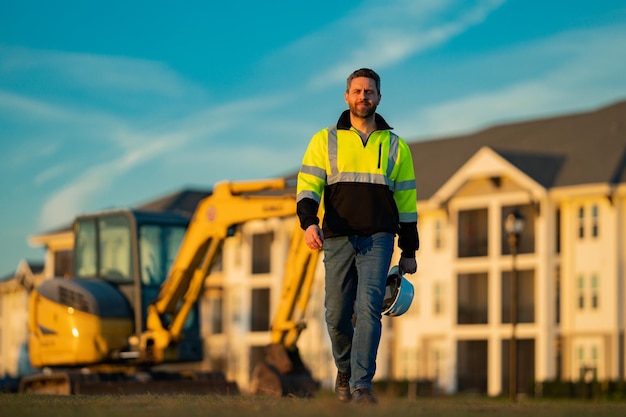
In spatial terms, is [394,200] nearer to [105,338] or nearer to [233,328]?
[105,338]

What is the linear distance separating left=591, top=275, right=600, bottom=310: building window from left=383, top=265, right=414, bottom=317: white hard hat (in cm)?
4506

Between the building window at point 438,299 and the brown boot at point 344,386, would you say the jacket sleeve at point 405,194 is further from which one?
the building window at point 438,299

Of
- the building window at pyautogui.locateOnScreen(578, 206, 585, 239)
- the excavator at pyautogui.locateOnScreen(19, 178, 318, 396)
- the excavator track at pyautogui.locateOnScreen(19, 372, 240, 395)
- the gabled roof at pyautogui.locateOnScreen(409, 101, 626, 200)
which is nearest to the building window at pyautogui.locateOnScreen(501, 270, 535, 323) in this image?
the building window at pyautogui.locateOnScreen(578, 206, 585, 239)

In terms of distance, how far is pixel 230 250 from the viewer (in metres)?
72.5

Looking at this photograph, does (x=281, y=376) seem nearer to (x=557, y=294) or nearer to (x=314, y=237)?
(x=314, y=237)

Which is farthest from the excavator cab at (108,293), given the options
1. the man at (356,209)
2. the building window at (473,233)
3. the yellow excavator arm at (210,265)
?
the building window at (473,233)

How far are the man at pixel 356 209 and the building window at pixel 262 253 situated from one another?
58483 mm

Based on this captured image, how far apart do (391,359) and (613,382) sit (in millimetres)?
15432

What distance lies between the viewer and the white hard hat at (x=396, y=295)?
1126 cm

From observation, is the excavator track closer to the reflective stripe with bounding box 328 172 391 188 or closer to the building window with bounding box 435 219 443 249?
the reflective stripe with bounding box 328 172 391 188

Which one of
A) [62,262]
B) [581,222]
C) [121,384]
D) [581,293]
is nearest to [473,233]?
[581,222]

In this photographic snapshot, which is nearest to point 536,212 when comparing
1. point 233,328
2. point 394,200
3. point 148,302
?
point 233,328

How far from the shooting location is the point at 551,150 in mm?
60062

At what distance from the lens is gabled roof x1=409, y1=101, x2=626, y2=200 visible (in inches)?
2233
